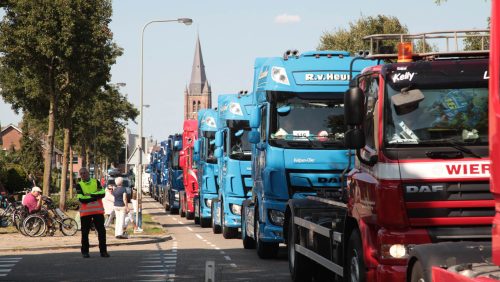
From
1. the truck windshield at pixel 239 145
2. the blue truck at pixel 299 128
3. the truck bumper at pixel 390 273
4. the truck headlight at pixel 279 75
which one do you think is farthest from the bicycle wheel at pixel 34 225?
the truck bumper at pixel 390 273

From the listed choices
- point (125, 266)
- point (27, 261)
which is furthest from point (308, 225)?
point (27, 261)

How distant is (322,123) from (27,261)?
733cm

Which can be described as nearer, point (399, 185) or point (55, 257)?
point (399, 185)

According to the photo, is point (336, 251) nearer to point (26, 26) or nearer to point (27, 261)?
point (27, 261)

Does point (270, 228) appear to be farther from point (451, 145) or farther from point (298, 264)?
point (451, 145)

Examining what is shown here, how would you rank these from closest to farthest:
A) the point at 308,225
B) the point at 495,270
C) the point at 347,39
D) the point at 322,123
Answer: the point at 495,270 → the point at 308,225 → the point at 322,123 → the point at 347,39

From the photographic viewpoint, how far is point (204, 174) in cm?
3491

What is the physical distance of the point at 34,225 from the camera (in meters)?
31.1

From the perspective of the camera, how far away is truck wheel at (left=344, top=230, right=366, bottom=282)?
11.4 metres

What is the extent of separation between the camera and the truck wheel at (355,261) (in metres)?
11.4

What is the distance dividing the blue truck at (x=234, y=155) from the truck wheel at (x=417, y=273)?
18061 millimetres

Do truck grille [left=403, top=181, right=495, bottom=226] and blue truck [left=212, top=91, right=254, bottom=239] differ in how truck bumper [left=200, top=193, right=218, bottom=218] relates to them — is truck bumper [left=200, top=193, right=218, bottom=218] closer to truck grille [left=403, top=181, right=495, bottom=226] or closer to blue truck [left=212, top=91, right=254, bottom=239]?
blue truck [left=212, top=91, right=254, bottom=239]

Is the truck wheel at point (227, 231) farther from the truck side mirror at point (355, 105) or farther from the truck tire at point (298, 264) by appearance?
the truck side mirror at point (355, 105)

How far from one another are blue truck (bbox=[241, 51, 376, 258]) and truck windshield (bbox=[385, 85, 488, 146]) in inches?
290
